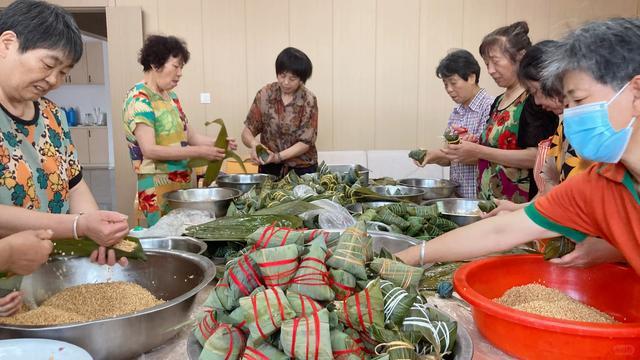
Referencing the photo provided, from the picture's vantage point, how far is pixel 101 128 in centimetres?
1087

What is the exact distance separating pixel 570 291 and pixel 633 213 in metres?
0.28

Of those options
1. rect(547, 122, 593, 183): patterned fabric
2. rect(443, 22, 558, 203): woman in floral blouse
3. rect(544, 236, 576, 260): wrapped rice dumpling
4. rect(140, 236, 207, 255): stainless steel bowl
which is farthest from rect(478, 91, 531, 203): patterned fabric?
rect(140, 236, 207, 255): stainless steel bowl

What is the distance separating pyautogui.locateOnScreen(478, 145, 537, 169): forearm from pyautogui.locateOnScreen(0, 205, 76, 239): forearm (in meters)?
1.99

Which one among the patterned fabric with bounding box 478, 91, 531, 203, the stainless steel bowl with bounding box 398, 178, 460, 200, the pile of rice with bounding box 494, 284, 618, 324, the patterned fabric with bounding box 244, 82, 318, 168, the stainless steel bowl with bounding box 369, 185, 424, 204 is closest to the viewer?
the pile of rice with bounding box 494, 284, 618, 324

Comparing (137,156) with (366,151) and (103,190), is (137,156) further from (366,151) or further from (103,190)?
(103,190)

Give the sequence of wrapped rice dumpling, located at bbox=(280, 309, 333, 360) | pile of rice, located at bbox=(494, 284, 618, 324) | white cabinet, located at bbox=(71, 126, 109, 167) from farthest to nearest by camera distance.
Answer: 1. white cabinet, located at bbox=(71, 126, 109, 167)
2. pile of rice, located at bbox=(494, 284, 618, 324)
3. wrapped rice dumpling, located at bbox=(280, 309, 333, 360)

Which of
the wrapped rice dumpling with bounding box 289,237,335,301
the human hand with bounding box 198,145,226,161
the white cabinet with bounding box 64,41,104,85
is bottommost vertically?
the wrapped rice dumpling with bounding box 289,237,335,301

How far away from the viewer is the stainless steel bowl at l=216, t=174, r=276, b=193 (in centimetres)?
299

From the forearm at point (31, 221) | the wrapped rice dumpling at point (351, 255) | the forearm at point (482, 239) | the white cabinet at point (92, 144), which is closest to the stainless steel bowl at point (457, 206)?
the forearm at point (482, 239)

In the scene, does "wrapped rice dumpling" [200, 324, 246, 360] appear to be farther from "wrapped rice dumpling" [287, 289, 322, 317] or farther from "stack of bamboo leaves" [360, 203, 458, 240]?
"stack of bamboo leaves" [360, 203, 458, 240]

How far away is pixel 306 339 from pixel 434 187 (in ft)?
7.17

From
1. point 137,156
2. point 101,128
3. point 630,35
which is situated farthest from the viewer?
Answer: point 101,128

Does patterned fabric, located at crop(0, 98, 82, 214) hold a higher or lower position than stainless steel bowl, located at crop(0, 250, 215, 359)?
higher


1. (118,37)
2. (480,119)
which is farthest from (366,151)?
(118,37)
